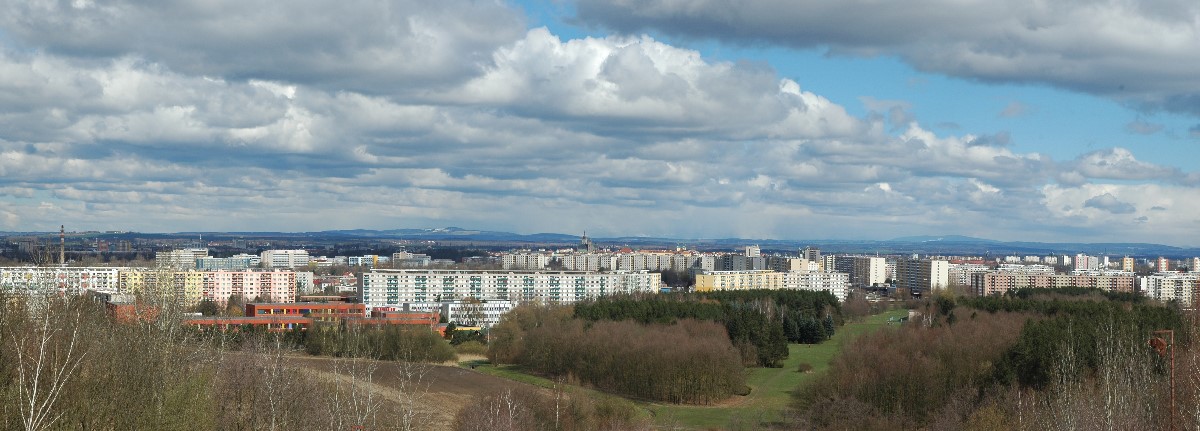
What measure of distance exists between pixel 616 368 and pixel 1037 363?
21.5 metres

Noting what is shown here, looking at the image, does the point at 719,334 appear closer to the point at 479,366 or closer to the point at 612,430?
the point at 479,366

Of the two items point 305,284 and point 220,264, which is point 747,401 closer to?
point 305,284

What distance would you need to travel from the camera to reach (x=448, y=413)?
45250 mm

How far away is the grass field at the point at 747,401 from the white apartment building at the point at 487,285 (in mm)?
43137

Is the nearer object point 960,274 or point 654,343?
point 654,343

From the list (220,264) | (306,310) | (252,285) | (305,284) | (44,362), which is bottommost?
(305,284)

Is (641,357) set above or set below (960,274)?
below

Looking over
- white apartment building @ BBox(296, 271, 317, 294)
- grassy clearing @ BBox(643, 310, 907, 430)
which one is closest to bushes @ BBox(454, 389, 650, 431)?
grassy clearing @ BBox(643, 310, 907, 430)

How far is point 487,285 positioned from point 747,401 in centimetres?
7525

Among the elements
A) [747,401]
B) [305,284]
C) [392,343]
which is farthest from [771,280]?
[747,401]

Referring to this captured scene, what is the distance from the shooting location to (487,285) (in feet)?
422

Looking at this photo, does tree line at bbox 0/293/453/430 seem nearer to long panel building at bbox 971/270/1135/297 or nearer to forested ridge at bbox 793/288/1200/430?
forested ridge at bbox 793/288/1200/430

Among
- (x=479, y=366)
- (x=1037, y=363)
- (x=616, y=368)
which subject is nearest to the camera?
(x=1037, y=363)

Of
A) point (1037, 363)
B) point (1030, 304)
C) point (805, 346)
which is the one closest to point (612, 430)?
point (1037, 363)
